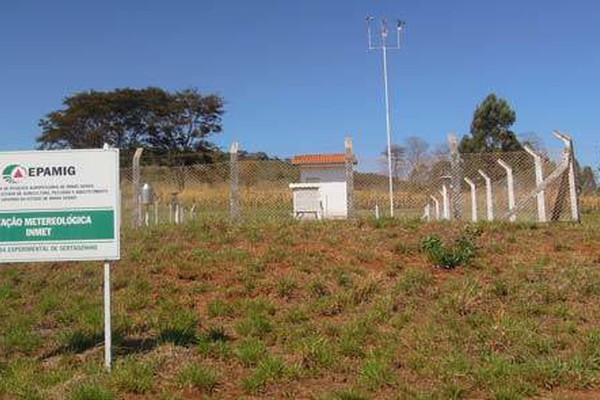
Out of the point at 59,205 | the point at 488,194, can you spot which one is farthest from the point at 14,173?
Answer: the point at 488,194

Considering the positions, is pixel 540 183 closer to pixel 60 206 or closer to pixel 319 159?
pixel 60 206

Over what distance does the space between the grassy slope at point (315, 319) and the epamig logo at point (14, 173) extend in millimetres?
1647

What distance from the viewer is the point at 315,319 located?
25.8 feet

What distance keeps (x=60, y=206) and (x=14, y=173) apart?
518 millimetres

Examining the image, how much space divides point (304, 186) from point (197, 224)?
5241 millimetres

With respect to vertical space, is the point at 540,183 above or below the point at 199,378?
above

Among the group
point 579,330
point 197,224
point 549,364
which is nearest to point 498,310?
point 579,330

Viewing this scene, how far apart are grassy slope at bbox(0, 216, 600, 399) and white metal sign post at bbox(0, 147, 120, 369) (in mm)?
968

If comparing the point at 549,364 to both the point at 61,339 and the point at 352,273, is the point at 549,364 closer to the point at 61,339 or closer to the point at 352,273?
the point at 352,273

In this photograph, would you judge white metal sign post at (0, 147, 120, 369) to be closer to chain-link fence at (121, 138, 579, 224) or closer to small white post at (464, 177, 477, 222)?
chain-link fence at (121, 138, 579, 224)

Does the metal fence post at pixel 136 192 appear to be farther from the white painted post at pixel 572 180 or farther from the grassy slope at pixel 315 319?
A: the white painted post at pixel 572 180

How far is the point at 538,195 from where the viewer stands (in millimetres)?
13750

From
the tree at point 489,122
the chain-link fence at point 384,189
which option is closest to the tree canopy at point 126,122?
the tree at point 489,122

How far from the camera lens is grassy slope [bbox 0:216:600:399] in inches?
246
